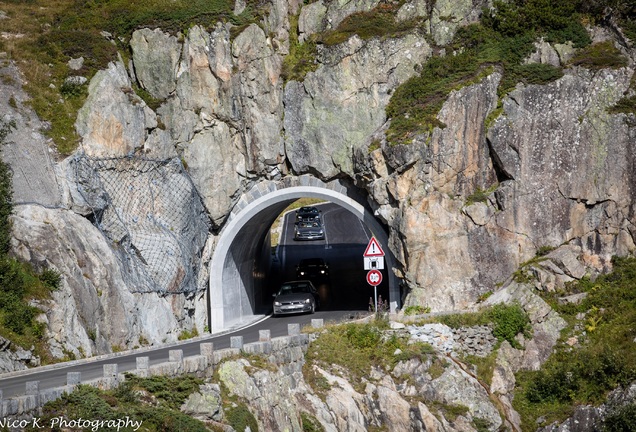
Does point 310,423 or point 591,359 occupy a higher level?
point 591,359

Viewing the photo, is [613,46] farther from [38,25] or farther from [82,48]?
[38,25]

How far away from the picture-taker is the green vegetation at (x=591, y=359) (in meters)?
24.8

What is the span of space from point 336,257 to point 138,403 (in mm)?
36002

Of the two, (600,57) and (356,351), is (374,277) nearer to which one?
(356,351)

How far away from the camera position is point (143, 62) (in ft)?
115

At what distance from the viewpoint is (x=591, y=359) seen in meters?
25.6

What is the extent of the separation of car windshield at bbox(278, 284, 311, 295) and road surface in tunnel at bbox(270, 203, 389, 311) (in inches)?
45.2

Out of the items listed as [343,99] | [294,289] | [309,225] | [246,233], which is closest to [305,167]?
[343,99]

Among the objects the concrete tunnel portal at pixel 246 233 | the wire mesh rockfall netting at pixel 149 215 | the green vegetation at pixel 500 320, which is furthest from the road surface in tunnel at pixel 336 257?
the green vegetation at pixel 500 320

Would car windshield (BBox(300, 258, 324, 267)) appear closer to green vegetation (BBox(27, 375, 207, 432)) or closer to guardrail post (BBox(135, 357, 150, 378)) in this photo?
green vegetation (BBox(27, 375, 207, 432))

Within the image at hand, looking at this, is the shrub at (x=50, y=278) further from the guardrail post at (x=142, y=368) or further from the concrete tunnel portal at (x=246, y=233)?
the concrete tunnel portal at (x=246, y=233)

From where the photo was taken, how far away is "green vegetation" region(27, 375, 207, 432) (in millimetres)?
18578

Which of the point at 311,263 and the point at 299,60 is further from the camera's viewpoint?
the point at 311,263

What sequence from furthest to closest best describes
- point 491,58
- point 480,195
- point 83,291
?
point 491,58 < point 480,195 < point 83,291
